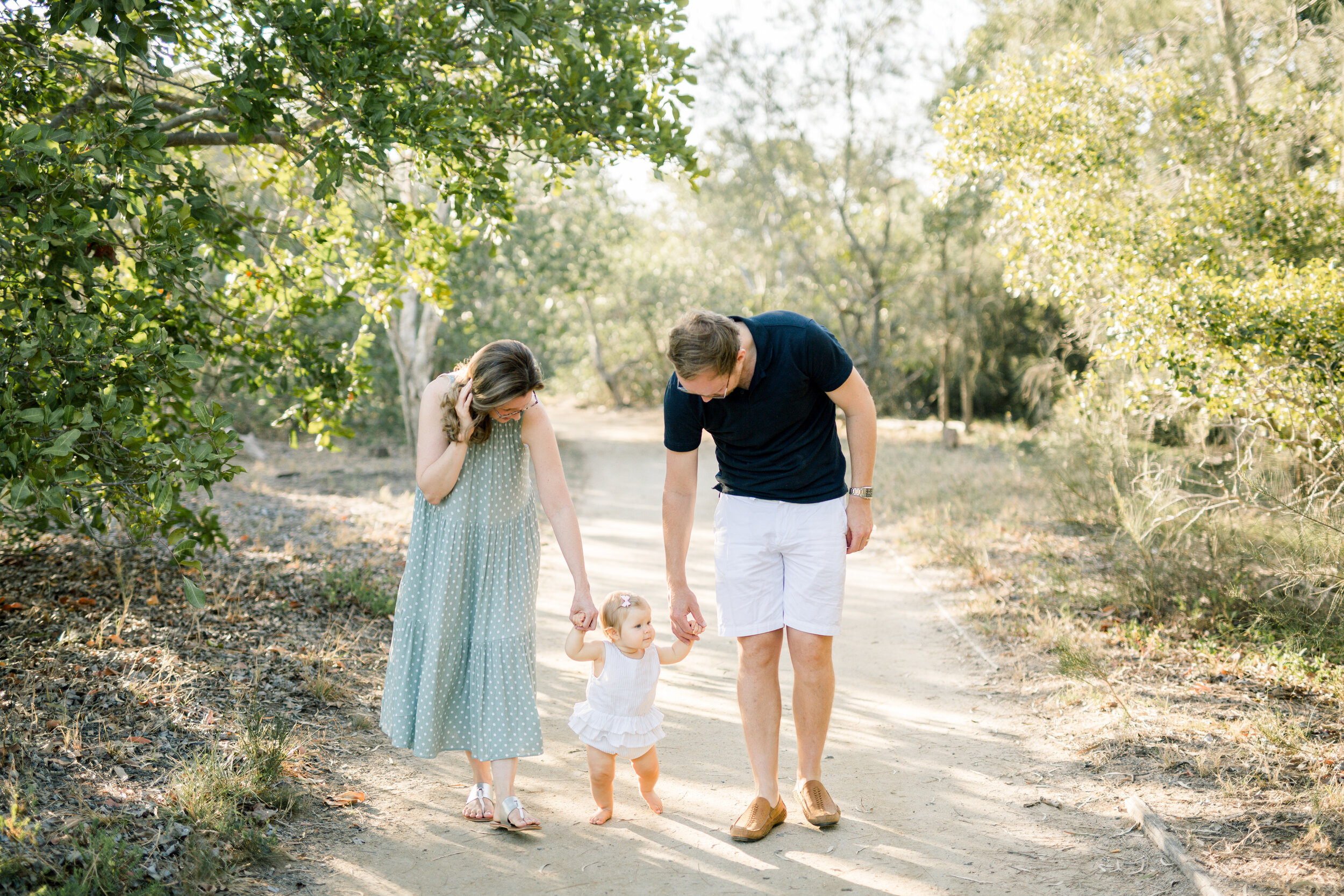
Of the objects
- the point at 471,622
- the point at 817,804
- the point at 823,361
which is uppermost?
the point at 823,361

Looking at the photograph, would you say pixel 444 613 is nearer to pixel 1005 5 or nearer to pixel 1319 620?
pixel 1319 620

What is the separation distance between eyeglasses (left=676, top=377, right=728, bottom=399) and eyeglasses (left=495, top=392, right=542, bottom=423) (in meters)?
0.53

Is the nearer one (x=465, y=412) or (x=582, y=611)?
(x=465, y=412)

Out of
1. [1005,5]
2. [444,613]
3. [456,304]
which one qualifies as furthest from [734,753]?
[456,304]

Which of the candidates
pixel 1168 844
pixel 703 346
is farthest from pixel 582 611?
pixel 1168 844

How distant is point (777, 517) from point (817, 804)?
43.7 inches

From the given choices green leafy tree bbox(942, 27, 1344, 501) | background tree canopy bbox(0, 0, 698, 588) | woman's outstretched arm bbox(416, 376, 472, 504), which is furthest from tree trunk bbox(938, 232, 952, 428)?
woman's outstretched arm bbox(416, 376, 472, 504)

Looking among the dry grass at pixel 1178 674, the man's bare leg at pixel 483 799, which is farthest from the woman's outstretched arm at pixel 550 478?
the dry grass at pixel 1178 674

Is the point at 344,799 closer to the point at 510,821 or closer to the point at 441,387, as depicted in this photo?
the point at 510,821

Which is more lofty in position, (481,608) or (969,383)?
(969,383)

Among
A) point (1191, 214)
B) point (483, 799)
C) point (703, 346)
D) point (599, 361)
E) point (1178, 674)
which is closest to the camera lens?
point (703, 346)

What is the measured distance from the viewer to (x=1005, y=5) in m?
11.6

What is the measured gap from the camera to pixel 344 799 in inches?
150

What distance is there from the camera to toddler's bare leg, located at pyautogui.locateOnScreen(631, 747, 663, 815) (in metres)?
3.77
